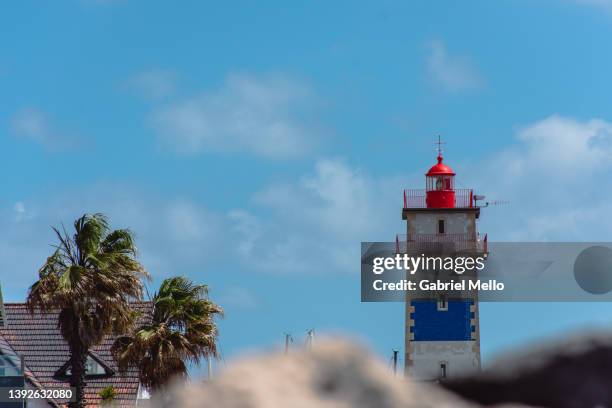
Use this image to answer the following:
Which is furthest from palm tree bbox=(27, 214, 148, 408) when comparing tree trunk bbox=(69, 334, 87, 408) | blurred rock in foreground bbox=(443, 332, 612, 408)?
blurred rock in foreground bbox=(443, 332, 612, 408)

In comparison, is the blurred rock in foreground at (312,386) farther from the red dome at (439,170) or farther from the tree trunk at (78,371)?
the red dome at (439,170)

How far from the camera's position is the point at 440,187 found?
208 ft

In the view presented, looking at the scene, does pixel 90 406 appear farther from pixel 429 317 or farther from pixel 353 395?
pixel 353 395

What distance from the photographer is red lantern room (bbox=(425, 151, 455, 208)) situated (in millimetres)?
60844

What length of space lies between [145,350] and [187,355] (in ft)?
3.89

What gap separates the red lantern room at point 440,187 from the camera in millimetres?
60844

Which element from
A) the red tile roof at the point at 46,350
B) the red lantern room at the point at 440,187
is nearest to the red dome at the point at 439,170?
the red lantern room at the point at 440,187

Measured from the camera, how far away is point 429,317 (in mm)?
57719

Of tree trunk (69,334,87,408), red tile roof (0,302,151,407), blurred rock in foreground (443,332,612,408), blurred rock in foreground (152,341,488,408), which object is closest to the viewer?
blurred rock in foreground (152,341,488,408)

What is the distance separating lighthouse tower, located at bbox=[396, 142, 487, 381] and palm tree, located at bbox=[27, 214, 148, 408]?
28684 mm

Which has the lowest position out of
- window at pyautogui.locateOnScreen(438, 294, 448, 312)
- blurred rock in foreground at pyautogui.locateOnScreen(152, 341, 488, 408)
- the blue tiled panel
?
blurred rock in foreground at pyautogui.locateOnScreen(152, 341, 488, 408)

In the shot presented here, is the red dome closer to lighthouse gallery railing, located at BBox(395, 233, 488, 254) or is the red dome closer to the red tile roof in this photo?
lighthouse gallery railing, located at BBox(395, 233, 488, 254)

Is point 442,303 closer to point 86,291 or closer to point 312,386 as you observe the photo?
point 86,291

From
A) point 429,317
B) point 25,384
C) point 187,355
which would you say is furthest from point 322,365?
point 429,317
